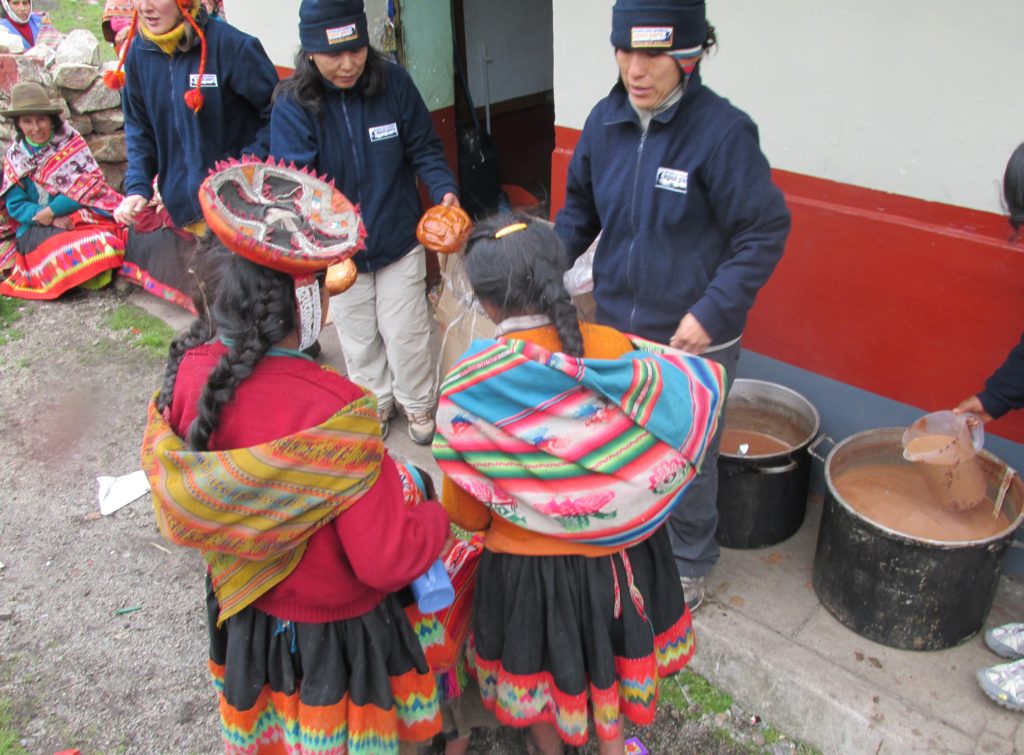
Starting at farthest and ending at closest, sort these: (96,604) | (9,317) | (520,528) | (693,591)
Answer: (9,317) → (96,604) → (693,591) → (520,528)

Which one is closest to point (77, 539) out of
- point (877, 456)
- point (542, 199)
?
point (877, 456)

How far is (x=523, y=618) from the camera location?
2064mm

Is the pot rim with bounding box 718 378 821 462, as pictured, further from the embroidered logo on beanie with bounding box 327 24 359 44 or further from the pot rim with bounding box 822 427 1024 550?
the embroidered logo on beanie with bounding box 327 24 359 44

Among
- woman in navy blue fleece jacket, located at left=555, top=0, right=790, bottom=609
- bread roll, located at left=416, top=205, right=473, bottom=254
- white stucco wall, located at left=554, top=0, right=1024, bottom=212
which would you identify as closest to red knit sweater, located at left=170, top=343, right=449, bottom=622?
woman in navy blue fleece jacket, located at left=555, top=0, right=790, bottom=609

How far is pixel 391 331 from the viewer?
394 centimetres

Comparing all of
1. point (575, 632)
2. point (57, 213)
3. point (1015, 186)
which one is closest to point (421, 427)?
point (575, 632)

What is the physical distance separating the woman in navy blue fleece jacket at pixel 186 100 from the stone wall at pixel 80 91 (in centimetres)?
320

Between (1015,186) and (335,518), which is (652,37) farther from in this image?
(335,518)

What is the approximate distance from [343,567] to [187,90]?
9.49ft

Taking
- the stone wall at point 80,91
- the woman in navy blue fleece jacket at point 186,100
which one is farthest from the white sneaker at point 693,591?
the stone wall at point 80,91

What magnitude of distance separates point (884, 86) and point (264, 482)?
2.48 metres

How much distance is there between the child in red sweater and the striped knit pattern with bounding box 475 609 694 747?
30cm

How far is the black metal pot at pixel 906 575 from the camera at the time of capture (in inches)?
102

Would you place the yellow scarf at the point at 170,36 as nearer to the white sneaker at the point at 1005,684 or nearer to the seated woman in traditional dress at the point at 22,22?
the white sneaker at the point at 1005,684
